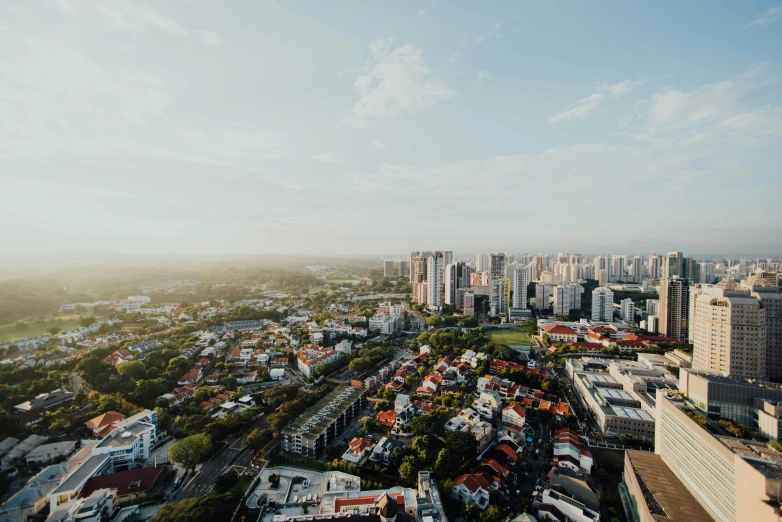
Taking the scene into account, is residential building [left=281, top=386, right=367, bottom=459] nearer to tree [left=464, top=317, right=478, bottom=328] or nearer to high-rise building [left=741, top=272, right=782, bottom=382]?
tree [left=464, top=317, right=478, bottom=328]

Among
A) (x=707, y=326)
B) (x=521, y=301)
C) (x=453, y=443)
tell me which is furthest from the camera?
(x=521, y=301)

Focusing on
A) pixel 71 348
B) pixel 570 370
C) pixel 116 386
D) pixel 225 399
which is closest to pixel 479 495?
pixel 225 399

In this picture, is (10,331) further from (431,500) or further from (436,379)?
(431,500)

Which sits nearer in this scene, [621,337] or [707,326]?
[707,326]

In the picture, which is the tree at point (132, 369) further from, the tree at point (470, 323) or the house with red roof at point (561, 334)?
the house with red roof at point (561, 334)

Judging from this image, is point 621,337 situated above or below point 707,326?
below

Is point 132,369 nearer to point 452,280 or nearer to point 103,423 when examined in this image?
point 103,423

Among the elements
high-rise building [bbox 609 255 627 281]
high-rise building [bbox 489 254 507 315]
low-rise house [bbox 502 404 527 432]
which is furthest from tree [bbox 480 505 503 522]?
high-rise building [bbox 609 255 627 281]

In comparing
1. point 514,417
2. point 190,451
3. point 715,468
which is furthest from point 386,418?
point 715,468
